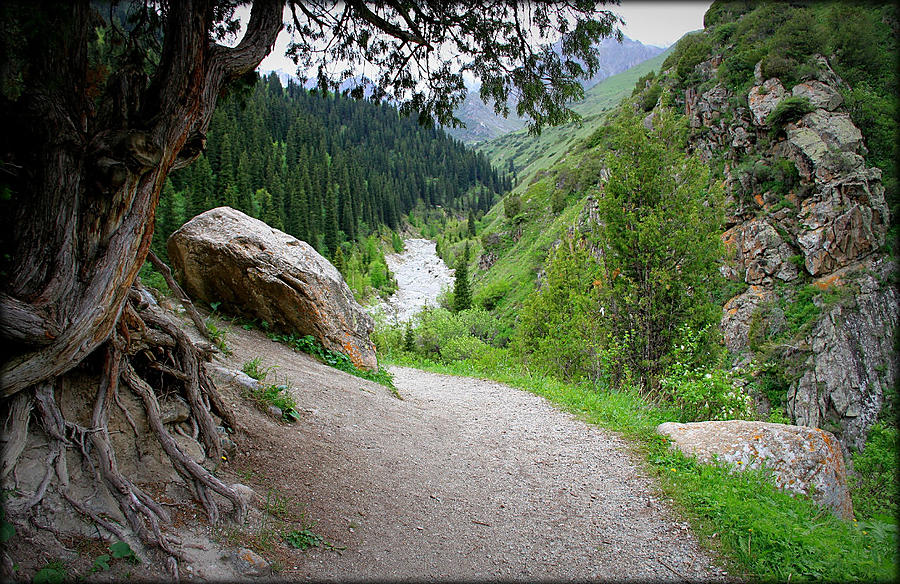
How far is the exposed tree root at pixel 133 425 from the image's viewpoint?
270 centimetres

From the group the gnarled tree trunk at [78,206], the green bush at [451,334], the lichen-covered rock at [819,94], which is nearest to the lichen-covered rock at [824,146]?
the lichen-covered rock at [819,94]

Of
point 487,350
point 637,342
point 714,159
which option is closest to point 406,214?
point 714,159

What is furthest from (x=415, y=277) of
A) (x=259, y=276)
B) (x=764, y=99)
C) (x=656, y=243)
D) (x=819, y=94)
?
(x=259, y=276)

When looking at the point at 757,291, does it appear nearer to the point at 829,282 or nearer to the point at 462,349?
the point at 829,282

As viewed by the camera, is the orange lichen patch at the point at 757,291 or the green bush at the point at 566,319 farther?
the orange lichen patch at the point at 757,291

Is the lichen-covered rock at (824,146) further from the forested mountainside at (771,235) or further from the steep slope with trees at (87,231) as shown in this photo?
the steep slope with trees at (87,231)

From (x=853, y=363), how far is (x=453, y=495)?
24.6 meters

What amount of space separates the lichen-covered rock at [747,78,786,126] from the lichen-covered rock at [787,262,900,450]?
38.2 feet

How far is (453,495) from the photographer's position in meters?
4.64

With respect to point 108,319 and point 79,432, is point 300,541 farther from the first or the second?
point 108,319

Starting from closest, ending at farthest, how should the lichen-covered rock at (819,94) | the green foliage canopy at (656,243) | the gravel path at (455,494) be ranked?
the gravel path at (455,494) → the green foliage canopy at (656,243) → the lichen-covered rock at (819,94)

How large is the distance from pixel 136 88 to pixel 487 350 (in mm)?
18947

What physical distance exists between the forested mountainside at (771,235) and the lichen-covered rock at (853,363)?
0.20 ft

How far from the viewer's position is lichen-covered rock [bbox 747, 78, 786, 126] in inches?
1072
